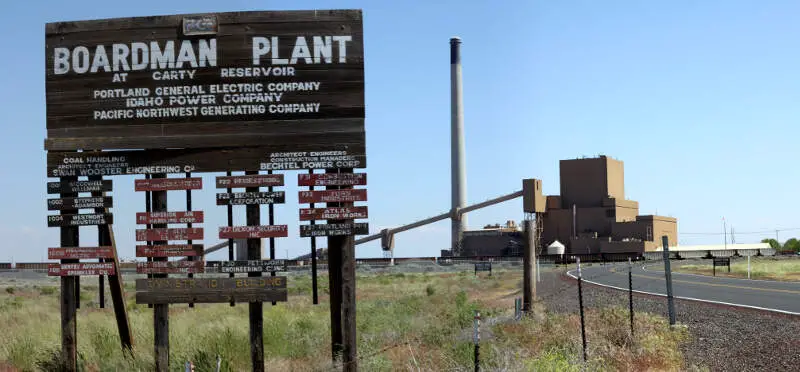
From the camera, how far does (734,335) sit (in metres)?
15.7

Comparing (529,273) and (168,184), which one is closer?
(168,184)

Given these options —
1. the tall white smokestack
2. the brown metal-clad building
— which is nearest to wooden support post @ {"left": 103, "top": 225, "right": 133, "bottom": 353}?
the brown metal-clad building

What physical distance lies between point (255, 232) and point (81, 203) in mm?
3098

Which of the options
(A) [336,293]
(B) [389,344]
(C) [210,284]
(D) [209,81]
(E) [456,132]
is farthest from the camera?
(E) [456,132]

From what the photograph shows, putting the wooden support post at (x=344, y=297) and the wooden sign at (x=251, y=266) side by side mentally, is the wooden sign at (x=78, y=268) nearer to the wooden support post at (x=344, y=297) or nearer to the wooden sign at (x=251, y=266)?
the wooden sign at (x=251, y=266)

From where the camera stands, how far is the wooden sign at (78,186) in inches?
508

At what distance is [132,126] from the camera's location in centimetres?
1271

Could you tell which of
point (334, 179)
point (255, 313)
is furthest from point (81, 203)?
Result: point (334, 179)

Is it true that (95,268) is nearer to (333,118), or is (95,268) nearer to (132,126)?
(132,126)

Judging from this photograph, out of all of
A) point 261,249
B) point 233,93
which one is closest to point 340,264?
point 261,249

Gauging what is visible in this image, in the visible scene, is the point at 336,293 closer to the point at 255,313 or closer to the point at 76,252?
the point at 255,313

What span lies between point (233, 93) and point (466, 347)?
536 cm

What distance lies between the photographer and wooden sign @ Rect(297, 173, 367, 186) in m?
12.1

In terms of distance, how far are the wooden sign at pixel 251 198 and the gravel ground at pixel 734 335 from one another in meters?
7.06
